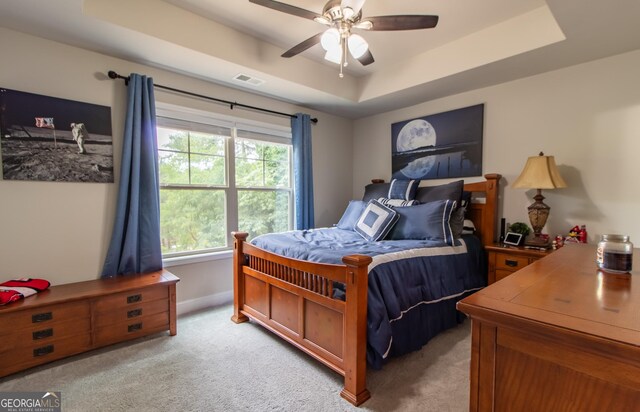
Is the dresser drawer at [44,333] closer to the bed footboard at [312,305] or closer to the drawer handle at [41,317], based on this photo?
the drawer handle at [41,317]

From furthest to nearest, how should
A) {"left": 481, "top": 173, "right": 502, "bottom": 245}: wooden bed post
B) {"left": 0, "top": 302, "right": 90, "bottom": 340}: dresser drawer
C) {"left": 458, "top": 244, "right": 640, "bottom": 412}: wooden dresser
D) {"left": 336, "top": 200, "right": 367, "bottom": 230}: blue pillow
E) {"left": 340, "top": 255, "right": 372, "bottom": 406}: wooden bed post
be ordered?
{"left": 336, "top": 200, "right": 367, "bottom": 230}: blue pillow → {"left": 481, "top": 173, "right": 502, "bottom": 245}: wooden bed post → {"left": 0, "top": 302, "right": 90, "bottom": 340}: dresser drawer → {"left": 340, "top": 255, "right": 372, "bottom": 406}: wooden bed post → {"left": 458, "top": 244, "right": 640, "bottom": 412}: wooden dresser

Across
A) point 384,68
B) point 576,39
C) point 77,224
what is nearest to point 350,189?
point 384,68

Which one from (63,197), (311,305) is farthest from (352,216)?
(63,197)

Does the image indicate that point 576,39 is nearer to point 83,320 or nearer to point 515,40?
point 515,40

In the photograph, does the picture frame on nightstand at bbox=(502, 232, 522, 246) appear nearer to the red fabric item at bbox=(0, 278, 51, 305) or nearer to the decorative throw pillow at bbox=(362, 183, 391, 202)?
the decorative throw pillow at bbox=(362, 183, 391, 202)

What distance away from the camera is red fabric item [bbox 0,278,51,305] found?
1.92 metres

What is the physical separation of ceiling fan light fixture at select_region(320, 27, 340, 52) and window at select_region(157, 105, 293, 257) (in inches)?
63.0

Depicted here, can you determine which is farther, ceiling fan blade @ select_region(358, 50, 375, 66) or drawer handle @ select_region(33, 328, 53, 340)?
ceiling fan blade @ select_region(358, 50, 375, 66)

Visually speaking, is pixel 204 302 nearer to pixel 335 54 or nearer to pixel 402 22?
pixel 335 54

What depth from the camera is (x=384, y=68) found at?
338cm

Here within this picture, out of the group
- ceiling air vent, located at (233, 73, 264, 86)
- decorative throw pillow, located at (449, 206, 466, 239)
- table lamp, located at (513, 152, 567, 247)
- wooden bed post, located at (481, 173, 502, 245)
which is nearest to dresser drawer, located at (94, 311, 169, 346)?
ceiling air vent, located at (233, 73, 264, 86)

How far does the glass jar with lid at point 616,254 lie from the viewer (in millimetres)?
1130

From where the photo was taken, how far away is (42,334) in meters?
1.98

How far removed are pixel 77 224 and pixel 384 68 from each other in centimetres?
330
